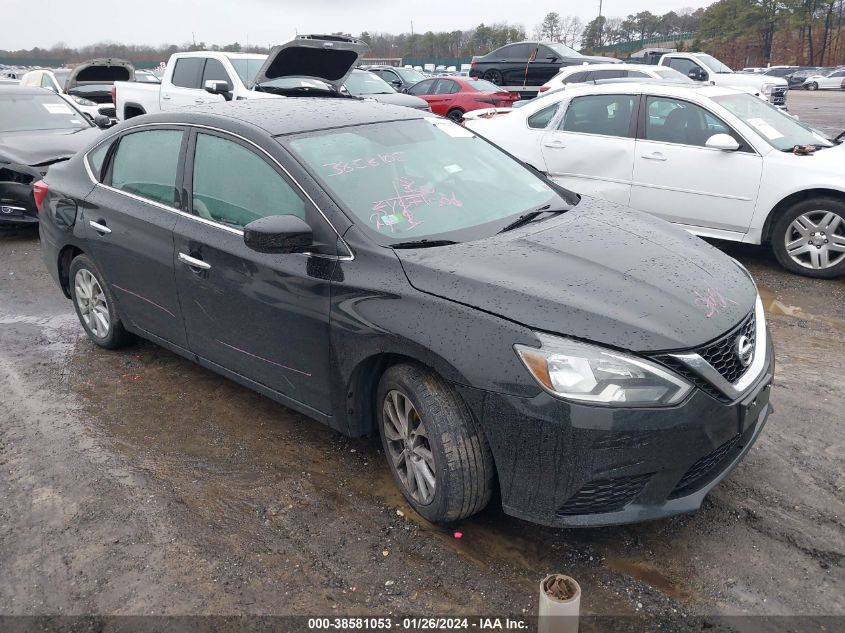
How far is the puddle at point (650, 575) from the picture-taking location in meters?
2.66

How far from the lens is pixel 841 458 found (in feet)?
11.3

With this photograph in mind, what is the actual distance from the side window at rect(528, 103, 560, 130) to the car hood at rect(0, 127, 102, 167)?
15.7 ft

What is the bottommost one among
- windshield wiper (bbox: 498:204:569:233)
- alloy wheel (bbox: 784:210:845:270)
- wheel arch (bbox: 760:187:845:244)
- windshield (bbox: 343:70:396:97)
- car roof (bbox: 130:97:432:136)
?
alloy wheel (bbox: 784:210:845:270)

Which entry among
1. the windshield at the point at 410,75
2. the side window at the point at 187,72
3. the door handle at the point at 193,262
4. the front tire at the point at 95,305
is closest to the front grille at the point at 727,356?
the door handle at the point at 193,262

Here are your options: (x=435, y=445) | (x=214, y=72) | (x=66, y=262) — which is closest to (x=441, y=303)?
(x=435, y=445)

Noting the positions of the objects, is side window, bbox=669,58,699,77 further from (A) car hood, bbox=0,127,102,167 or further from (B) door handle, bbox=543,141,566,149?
(A) car hood, bbox=0,127,102,167

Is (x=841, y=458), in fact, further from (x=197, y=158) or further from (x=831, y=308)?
(x=197, y=158)

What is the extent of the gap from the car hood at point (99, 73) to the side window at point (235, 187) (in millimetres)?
16137

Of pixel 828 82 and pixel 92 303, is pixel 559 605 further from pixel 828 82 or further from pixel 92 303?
pixel 828 82

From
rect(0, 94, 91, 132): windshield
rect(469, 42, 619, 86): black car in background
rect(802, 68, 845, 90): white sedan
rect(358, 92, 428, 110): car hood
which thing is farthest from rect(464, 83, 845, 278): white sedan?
rect(802, 68, 845, 90): white sedan

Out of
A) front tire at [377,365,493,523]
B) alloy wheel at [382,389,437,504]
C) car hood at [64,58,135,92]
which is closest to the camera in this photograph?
front tire at [377,365,493,523]

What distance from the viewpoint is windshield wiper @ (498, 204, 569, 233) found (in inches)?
135

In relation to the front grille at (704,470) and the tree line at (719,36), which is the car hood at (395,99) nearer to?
the front grille at (704,470)

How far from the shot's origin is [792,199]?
6145mm
